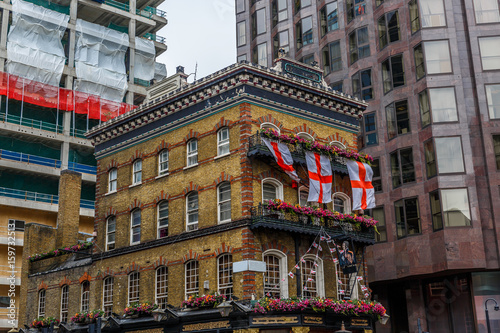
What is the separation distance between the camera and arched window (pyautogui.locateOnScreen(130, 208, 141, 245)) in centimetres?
3434

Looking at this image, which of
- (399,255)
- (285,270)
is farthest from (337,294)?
(399,255)

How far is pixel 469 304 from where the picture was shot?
40.2 metres

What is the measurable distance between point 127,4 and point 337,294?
54195 mm

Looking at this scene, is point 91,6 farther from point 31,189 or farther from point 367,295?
point 367,295

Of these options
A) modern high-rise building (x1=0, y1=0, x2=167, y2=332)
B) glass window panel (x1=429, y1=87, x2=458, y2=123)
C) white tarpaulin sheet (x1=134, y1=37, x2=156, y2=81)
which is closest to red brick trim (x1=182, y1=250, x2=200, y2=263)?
glass window panel (x1=429, y1=87, x2=458, y2=123)

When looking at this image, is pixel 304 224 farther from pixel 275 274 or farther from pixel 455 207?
pixel 455 207

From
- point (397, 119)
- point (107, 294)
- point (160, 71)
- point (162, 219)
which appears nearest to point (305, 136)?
point (162, 219)

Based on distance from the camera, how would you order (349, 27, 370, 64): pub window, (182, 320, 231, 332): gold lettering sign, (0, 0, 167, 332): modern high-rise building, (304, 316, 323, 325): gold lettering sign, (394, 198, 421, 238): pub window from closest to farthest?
(182, 320, 231, 332): gold lettering sign, (304, 316, 323, 325): gold lettering sign, (394, 198, 421, 238): pub window, (349, 27, 370, 64): pub window, (0, 0, 167, 332): modern high-rise building

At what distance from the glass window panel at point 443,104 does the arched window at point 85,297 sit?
Answer: 24.6m

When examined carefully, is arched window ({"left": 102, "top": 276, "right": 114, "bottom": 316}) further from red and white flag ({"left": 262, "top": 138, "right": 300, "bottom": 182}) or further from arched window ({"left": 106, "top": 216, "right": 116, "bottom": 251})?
red and white flag ({"left": 262, "top": 138, "right": 300, "bottom": 182})

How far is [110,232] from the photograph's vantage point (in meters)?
36.2

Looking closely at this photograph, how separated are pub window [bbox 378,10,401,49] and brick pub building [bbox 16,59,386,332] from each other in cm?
1351

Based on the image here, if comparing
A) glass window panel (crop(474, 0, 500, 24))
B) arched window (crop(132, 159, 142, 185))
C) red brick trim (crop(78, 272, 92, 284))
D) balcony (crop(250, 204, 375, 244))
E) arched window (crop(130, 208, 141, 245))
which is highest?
glass window panel (crop(474, 0, 500, 24))

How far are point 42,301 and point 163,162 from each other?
13.6 metres
